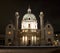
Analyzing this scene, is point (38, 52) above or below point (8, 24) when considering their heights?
below

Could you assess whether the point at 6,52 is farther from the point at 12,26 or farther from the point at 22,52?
the point at 12,26

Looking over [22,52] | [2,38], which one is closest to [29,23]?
[2,38]

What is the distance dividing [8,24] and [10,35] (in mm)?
3116

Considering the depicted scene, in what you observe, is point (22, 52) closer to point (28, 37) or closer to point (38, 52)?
point (38, 52)

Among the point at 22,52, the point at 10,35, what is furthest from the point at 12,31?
the point at 22,52

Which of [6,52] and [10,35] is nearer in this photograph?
[6,52]

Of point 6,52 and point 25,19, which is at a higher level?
point 25,19


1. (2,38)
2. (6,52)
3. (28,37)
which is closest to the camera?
(6,52)

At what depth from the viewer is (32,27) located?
49125mm

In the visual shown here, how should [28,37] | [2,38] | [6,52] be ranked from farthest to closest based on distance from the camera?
[2,38] → [28,37] → [6,52]

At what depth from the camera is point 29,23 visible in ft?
163

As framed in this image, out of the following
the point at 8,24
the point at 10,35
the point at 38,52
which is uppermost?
the point at 8,24

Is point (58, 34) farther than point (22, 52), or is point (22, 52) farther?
point (58, 34)

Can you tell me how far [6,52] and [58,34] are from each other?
130 ft
